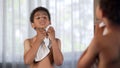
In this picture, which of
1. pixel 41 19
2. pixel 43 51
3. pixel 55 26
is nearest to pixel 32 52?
pixel 43 51

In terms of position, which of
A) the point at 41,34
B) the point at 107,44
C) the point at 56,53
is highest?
the point at 107,44

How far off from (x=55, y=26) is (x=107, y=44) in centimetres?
157

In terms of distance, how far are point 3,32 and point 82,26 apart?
2.37 ft

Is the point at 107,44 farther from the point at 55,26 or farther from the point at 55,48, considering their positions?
the point at 55,26

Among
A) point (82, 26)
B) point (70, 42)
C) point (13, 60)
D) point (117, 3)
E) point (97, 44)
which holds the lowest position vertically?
point (13, 60)

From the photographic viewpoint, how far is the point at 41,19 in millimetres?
1564

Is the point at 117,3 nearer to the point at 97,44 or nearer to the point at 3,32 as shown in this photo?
the point at 97,44

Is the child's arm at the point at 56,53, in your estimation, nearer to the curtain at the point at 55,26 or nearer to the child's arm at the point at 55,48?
the child's arm at the point at 55,48

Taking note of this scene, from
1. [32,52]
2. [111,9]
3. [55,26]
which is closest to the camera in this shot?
[111,9]

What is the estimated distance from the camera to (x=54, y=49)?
5.11ft

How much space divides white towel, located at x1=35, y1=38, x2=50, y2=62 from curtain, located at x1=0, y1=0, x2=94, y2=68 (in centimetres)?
67

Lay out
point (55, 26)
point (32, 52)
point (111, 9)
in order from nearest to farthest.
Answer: point (111, 9)
point (32, 52)
point (55, 26)

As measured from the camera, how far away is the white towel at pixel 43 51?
1568 mm

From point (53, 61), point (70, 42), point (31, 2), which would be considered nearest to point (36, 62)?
point (53, 61)
